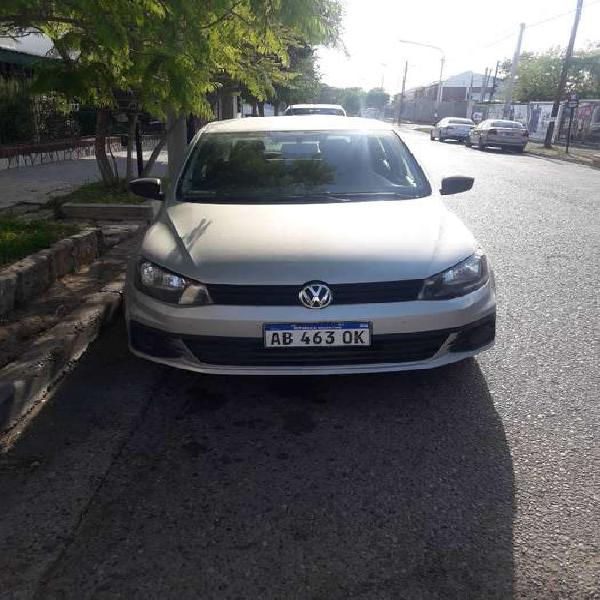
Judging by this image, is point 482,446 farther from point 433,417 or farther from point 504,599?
point 504,599

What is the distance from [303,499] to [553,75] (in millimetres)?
57899

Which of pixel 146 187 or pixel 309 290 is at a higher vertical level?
pixel 146 187

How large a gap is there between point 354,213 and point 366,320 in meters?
0.95

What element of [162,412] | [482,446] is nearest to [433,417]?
[482,446]

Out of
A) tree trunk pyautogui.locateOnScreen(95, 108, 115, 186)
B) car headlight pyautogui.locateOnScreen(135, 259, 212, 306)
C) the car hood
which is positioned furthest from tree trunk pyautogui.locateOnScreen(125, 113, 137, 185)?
car headlight pyautogui.locateOnScreen(135, 259, 212, 306)

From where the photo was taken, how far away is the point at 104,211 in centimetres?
762

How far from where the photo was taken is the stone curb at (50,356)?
3.14 meters

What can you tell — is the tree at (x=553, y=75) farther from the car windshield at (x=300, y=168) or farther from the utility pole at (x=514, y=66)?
the car windshield at (x=300, y=168)

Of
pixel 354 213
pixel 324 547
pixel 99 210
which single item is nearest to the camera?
pixel 324 547

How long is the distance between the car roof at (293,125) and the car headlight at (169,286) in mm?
1874

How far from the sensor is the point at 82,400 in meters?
3.42

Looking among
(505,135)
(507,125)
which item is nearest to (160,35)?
(505,135)

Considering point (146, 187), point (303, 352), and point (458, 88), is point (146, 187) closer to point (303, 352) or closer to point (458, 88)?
point (303, 352)

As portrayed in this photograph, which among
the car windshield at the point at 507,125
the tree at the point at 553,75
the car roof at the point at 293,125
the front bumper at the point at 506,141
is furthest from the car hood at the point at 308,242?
the tree at the point at 553,75
